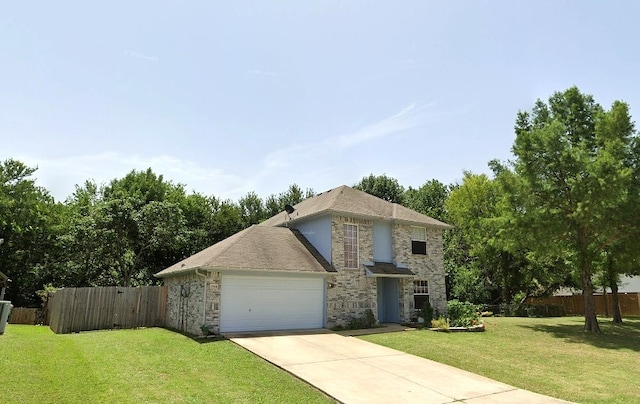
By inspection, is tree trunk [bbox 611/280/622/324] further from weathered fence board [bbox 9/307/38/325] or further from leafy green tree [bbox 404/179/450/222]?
weathered fence board [bbox 9/307/38/325]

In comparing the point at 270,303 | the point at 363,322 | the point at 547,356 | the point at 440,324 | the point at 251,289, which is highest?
the point at 251,289

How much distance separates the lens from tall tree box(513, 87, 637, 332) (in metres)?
16.9

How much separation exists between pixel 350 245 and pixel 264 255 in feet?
14.4

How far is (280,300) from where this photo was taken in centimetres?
1688

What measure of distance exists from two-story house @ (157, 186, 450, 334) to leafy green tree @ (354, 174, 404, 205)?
17961 millimetres

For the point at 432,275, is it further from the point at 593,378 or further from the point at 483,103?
the point at 593,378

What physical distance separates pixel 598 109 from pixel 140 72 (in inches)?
824

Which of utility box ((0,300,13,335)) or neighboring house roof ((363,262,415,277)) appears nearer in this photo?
utility box ((0,300,13,335))

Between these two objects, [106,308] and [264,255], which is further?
[106,308]

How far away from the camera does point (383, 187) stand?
41438 millimetres

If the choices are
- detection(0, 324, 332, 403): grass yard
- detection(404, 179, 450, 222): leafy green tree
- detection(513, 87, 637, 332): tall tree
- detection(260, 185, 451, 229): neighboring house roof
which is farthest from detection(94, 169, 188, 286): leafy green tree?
detection(404, 179, 450, 222): leafy green tree

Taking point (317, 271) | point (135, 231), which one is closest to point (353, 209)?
point (317, 271)

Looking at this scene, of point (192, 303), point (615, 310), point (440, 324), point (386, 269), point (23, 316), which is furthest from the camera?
point (615, 310)

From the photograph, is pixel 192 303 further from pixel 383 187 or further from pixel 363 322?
pixel 383 187
